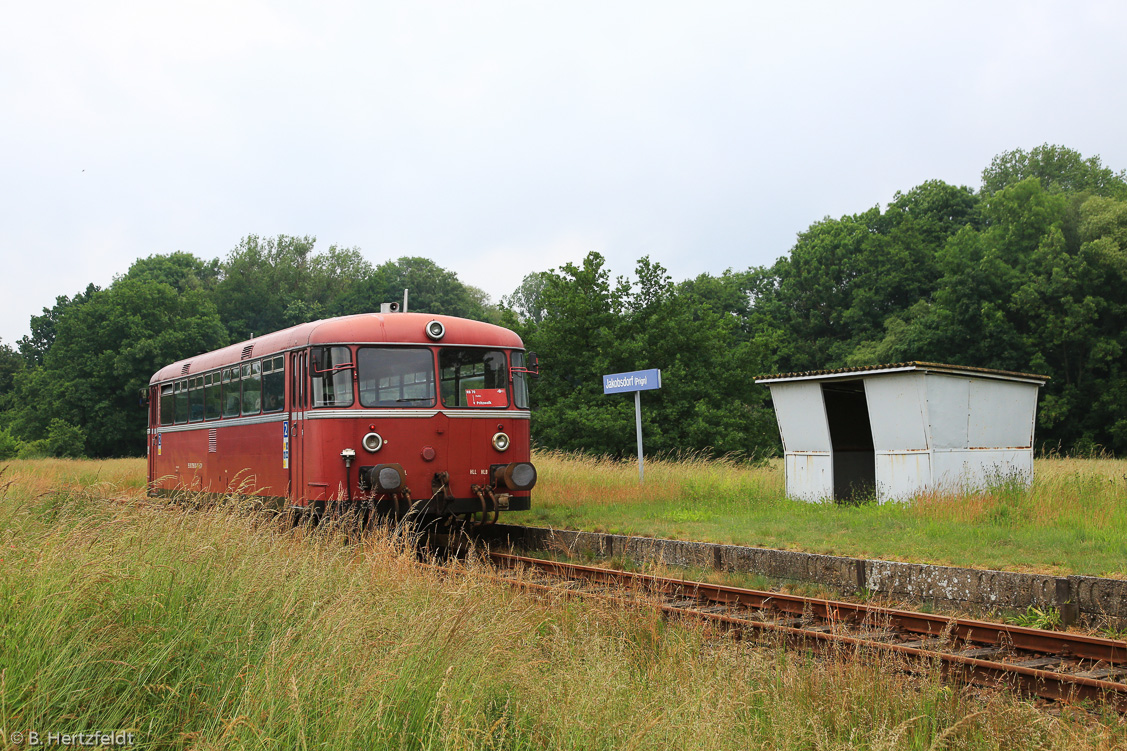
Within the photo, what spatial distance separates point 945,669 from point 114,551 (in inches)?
232

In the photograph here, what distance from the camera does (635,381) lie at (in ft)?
54.4

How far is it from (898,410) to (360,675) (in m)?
11.3

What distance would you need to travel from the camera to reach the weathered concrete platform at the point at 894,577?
7652mm

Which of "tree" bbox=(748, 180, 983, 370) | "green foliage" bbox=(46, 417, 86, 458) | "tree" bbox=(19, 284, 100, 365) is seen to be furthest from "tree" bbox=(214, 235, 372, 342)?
"tree" bbox=(748, 180, 983, 370)

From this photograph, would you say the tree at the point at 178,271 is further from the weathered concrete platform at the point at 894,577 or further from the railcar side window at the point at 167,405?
the weathered concrete platform at the point at 894,577

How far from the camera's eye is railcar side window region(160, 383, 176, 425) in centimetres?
1772

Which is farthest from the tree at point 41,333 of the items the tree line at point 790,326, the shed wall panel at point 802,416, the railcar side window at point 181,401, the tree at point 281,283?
the shed wall panel at point 802,416

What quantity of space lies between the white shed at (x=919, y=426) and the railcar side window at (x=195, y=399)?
33.1ft

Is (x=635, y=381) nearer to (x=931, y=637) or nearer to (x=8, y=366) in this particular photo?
(x=931, y=637)

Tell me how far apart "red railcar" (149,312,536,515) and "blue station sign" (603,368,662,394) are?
12.7 ft

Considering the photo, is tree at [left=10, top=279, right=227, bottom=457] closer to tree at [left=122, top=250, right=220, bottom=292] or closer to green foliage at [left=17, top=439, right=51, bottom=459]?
green foliage at [left=17, top=439, right=51, bottom=459]

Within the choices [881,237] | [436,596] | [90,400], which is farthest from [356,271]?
[436,596]

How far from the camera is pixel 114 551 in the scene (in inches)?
225

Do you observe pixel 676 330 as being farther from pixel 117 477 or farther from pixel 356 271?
pixel 356 271
